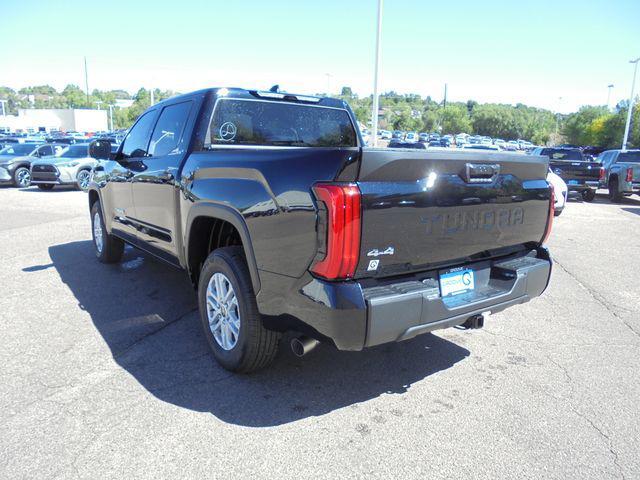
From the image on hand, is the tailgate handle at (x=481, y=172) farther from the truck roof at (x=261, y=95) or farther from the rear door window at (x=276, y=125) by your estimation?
the truck roof at (x=261, y=95)

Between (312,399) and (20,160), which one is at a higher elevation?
(20,160)

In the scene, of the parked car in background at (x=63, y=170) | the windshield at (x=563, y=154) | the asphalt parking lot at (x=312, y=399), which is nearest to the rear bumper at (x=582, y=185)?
the windshield at (x=563, y=154)

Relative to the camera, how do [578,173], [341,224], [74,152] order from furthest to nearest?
1. [74,152]
2. [578,173]
3. [341,224]

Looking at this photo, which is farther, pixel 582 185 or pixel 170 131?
pixel 582 185

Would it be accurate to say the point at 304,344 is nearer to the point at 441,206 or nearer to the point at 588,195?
the point at 441,206

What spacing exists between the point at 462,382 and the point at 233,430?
5.37 ft

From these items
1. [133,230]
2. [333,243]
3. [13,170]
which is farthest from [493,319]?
[13,170]

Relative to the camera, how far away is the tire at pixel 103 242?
6.33 metres

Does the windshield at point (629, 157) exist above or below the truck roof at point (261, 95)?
below

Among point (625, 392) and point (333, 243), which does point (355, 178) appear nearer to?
point (333, 243)

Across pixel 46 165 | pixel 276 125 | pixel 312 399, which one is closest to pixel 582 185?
pixel 276 125

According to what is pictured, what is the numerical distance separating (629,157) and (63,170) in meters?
19.3

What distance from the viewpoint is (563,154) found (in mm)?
17844

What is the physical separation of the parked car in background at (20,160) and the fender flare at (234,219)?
16.9 metres
